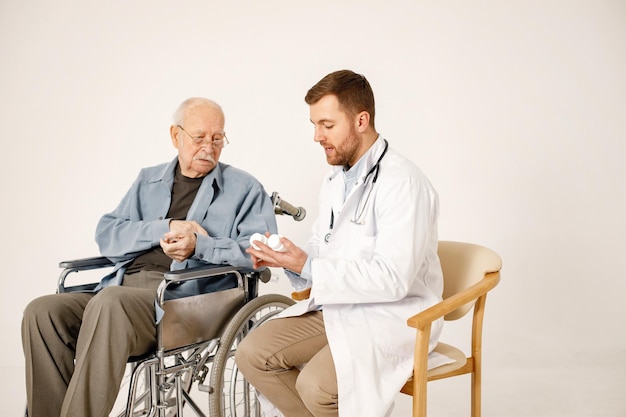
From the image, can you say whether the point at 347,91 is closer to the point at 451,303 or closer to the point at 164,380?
the point at 451,303

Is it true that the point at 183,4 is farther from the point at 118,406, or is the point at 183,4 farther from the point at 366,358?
the point at 366,358

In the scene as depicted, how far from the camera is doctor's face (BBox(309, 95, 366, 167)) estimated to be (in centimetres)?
238

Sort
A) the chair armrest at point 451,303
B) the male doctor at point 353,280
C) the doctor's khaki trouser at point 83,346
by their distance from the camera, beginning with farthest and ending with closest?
the doctor's khaki trouser at point 83,346 → the male doctor at point 353,280 → the chair armrest at point 451,303

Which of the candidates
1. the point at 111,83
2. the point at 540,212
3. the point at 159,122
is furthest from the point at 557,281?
the point at 111,83

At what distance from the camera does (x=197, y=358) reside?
2568mm

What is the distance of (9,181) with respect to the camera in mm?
4211

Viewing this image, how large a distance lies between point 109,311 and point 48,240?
6.91 ft

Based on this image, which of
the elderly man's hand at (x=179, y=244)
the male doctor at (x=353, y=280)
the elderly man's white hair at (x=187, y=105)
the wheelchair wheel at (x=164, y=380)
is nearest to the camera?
the male doctor at (x=353, y=280)

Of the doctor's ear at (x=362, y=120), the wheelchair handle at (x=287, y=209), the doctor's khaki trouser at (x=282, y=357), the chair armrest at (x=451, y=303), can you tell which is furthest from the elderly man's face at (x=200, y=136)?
the chair armrest at (x=451, y=303)

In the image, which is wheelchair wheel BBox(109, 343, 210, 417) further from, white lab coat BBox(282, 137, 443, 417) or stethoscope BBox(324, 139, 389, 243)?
stethoscope BBox(324, 139, 389, 243)

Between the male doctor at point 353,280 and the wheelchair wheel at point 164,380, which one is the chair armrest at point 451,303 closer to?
the male doctor at point 353,280

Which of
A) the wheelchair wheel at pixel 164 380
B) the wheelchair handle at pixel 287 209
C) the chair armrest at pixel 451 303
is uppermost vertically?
the wheelchair handle at pixel 287 209

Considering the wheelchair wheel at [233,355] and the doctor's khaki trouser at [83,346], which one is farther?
the wheelchair wheel at [233,355]

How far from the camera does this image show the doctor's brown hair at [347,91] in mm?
2367
